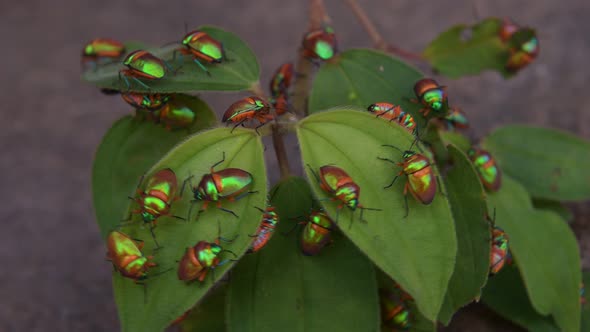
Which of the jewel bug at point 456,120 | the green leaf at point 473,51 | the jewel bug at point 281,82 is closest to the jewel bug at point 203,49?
the jewel bug at point 281,82

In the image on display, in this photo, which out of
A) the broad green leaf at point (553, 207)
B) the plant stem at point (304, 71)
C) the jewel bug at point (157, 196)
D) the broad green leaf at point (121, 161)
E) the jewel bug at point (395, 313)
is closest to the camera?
the jewel bug at point (157, 196)

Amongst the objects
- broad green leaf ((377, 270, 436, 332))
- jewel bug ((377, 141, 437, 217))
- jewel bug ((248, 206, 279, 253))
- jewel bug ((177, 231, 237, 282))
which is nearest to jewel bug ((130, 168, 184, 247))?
jewel bug ((177, 231, 237, 282))

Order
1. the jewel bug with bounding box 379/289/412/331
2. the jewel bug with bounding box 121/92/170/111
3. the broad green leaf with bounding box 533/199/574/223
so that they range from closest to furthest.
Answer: the jewel bug with bounding box 121/92/170/111
the jewel bug with bounding box 379/289/412/331
the broad green leaf with bounding box 533/199/574/223

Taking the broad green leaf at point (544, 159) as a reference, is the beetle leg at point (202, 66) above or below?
above

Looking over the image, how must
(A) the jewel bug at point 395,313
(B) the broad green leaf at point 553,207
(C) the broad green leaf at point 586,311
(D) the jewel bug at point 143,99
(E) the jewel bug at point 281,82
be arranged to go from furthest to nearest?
(B) the broad green leaf at point 553,207
(E) the jewel bug at point 281,82
(C) the broad green leaf at point 586,311
(A) the jewel bug at point 395,313
(D) the jewel bug at point 143,99

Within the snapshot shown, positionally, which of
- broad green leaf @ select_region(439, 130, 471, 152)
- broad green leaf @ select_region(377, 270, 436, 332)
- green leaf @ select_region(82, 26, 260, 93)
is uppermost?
green leaf @ select_region(82, 26, 260, 93)

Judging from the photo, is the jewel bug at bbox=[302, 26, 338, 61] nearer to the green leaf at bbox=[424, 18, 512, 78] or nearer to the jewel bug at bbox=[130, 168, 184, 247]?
the green leaf at bbox=[424, 18, 512, 78]

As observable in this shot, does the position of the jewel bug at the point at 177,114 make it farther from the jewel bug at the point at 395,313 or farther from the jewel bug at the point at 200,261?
the jewel bug at the point at 395,313
